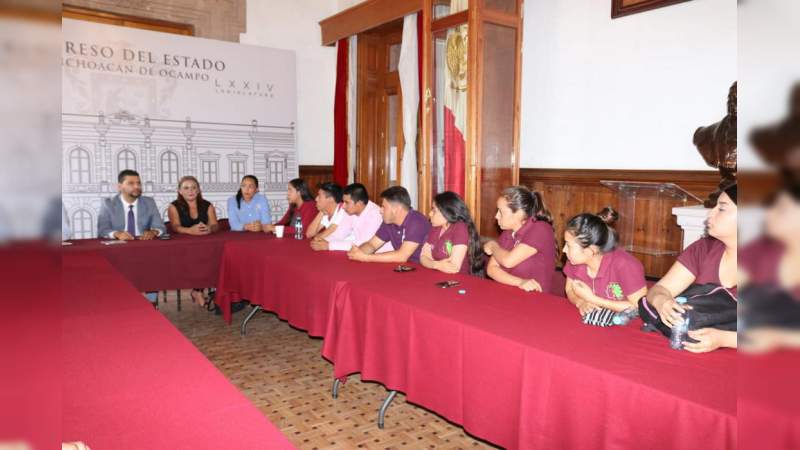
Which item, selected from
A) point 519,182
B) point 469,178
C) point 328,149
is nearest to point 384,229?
point 469,178

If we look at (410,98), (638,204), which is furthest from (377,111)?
(638,204)

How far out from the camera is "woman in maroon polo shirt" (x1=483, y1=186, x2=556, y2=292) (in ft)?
9.05

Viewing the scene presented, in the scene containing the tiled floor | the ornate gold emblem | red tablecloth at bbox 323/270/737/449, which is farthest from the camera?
the ornate gold emblem

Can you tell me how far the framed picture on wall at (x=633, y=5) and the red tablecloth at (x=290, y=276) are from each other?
234cm

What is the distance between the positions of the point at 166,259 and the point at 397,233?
1.68 meters

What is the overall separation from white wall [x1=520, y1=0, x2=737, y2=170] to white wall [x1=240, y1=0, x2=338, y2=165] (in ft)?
9.35

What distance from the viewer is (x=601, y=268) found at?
85.0 inches

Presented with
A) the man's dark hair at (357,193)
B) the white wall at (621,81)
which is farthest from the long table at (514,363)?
the white wall at (621,81)

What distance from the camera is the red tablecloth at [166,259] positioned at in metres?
3.78

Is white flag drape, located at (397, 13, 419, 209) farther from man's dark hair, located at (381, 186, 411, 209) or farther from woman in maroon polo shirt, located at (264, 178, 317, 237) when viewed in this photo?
man's dark hair, located at (381, 186, 411, 209)

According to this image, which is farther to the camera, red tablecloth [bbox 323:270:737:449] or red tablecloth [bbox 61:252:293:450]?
red tablecloth [bbox 323:270:737:449]

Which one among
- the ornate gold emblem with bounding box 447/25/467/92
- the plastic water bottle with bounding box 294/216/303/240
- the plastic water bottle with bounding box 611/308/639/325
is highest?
the ornate gold emblem with bounding box 447/25/467/92

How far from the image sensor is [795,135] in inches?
8.3

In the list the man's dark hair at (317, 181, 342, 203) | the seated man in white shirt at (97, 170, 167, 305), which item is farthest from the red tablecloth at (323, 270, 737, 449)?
the seated man in white shirt at (97, 170, 167, 305)
